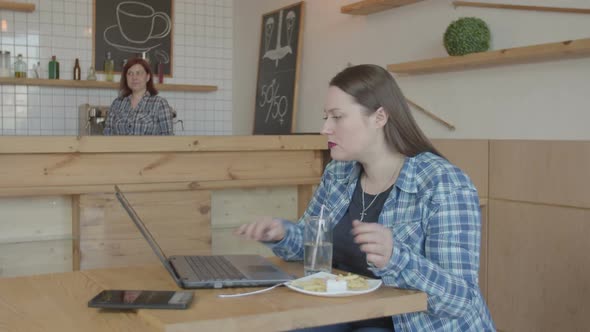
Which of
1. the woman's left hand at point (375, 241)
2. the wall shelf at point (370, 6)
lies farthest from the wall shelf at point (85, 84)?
the woman's left hand at point (375, 241)

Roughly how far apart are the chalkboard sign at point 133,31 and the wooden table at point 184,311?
417 centimetres

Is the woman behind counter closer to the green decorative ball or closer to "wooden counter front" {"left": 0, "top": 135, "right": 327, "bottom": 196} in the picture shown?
"wooden counter front" {"left": 0, "top": 135, "right": 327, "bottom": 196}

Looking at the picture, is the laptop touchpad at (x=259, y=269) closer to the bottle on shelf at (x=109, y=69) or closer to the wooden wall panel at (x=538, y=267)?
the wooden wall panel at (x=538, y=267)

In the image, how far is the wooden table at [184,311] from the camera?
1162mm

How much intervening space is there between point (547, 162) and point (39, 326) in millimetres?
2279

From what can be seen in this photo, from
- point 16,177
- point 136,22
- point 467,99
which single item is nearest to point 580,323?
point 467,99

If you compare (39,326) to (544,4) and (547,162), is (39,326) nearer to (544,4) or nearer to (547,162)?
(547,162)

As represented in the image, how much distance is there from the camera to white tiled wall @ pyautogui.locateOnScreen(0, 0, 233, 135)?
5.16 m

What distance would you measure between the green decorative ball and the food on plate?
2.09 meters

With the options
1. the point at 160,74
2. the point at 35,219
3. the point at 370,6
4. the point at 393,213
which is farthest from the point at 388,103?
the point at 160,74

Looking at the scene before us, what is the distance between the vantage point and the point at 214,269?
153cm

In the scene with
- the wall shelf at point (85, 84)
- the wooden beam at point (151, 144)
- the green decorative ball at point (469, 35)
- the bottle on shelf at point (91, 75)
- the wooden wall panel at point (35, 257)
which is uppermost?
the green decorative ball at point (469, 35)

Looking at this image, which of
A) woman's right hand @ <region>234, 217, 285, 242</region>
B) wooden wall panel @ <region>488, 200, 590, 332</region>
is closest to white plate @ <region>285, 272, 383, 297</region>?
woman's right hand @ <region>234, 217, 285, 242</region>

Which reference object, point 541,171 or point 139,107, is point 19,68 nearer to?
point 139,107
